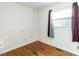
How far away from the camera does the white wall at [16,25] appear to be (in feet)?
3.79

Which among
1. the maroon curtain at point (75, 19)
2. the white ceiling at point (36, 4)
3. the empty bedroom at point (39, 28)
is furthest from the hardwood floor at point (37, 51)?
the white ceiling at point (36, 4)

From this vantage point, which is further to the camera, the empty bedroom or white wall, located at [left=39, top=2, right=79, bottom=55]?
white wall, located at [left=39, top=2, right=79, bottom=55]

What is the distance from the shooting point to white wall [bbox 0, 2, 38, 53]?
116 cm

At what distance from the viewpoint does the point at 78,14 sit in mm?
1229

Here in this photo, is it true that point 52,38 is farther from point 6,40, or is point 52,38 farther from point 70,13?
point 6,40

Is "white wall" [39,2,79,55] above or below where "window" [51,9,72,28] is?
below

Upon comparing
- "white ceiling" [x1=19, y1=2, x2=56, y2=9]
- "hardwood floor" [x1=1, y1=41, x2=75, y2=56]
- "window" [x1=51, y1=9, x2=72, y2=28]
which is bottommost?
"hardwood floor" [x1=1, y1=41, x2=75, y2=56]

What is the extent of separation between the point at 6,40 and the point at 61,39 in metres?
0.89

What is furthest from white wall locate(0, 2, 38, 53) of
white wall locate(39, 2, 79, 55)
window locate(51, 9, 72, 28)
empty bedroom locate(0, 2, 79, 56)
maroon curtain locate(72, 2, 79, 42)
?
maroon curtain locate(72, 2, 79, 42)

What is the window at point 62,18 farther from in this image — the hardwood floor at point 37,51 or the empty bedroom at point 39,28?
the hardwood floor at point 37,51

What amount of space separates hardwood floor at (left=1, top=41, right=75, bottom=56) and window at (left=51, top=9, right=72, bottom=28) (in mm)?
416

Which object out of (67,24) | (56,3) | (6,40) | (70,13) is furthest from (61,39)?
(6,40)

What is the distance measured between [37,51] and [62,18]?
70 cm

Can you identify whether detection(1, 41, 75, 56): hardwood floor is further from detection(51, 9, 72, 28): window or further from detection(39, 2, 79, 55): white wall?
detection(51, 9, 72, 28): window
